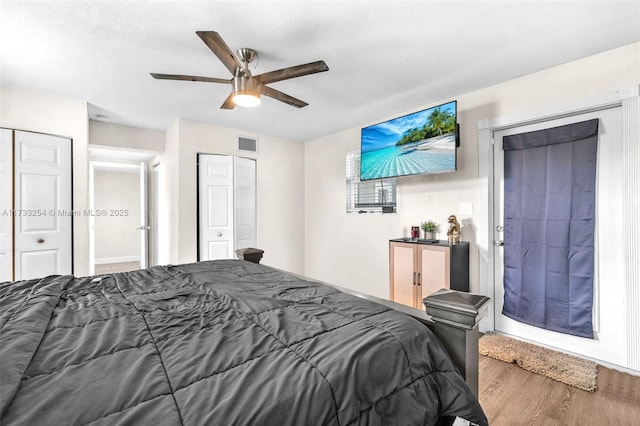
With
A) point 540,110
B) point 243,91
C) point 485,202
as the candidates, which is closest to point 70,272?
point 243,91

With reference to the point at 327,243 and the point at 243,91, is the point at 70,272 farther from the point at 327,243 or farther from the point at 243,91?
the point at 327,243

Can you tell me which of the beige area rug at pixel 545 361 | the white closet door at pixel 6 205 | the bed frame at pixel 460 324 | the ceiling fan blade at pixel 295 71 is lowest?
the beige area rug at pixel 545 361

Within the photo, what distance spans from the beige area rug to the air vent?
3784 mm

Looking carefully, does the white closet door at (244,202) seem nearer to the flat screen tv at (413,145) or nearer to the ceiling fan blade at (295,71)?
the flat screen tv at (413,145)

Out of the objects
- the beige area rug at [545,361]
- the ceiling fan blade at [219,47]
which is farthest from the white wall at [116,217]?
the beige area rug at [545,361]

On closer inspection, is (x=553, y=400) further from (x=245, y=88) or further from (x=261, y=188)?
(x=261, y=188)

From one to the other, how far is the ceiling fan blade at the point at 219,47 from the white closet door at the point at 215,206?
7.71ft

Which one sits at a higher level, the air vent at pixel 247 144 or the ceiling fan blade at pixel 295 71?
the air vent at pixel 247 144

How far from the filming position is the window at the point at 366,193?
3889 millimetres

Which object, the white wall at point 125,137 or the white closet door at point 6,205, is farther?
the white wall at point 125,137

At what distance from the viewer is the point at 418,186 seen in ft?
11.6

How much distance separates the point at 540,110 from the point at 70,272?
4912 mm

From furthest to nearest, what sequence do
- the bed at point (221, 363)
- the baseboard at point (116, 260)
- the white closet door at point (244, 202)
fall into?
1. the baseboard at point (116, 260)
2. the white closet door at point (244, 202)
3. the bed at point (221, 363)

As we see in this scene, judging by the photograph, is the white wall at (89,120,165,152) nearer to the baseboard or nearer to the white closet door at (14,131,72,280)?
the white closet door at (14,131,72,280)
